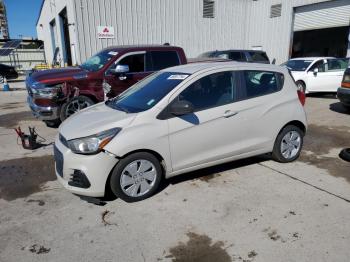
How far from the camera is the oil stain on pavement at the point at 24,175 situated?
14.1 feet

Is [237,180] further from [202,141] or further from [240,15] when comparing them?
[240,15]

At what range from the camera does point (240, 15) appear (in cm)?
2138

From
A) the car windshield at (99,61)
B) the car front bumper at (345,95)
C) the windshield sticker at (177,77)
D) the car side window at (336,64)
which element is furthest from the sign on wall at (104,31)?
the windshield sticker at (177,77)

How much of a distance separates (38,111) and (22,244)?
14.9 ft

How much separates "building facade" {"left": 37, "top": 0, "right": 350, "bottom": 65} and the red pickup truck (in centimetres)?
931

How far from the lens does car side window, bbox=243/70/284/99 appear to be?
4.55 metres

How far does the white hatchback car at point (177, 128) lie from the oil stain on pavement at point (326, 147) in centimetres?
62

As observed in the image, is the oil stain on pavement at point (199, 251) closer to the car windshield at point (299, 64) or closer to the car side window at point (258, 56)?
the car windshield at point (299, 64)

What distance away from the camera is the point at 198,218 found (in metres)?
3.54

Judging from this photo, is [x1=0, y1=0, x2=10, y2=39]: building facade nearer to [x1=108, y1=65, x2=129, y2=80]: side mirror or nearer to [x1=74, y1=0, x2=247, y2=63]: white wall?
[x1=74, y1=0, x2=247, y2=63]: white wall

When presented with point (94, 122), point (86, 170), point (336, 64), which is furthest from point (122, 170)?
point (336, 64)

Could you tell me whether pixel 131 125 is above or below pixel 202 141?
above

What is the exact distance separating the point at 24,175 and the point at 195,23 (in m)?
16.9

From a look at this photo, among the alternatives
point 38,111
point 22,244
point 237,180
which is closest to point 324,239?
point 237,180
